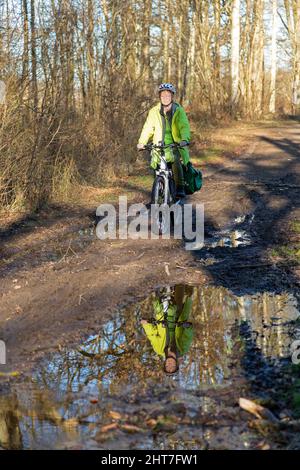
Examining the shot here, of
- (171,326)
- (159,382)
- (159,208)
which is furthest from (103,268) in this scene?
(159,382)

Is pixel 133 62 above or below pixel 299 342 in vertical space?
above

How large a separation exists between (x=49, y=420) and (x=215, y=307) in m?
2.68

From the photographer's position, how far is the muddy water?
13.0 feet

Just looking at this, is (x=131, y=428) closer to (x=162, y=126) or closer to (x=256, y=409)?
(x=256, y=409)

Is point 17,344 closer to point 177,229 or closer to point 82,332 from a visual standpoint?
point 82,332

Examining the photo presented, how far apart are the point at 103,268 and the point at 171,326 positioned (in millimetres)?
2273

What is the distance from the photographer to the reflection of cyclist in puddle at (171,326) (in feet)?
17.5

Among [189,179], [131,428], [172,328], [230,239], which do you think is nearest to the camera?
[131,428]

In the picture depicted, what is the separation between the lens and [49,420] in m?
4.18

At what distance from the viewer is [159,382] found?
4723 millimetres

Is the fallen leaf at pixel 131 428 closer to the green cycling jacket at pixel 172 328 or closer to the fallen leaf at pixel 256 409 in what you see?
the fallen leaf at pixel 256 409

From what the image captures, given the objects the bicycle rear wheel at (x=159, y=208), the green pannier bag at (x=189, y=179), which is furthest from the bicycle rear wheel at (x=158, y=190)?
the green pannier bag at (x=189, y=179)
